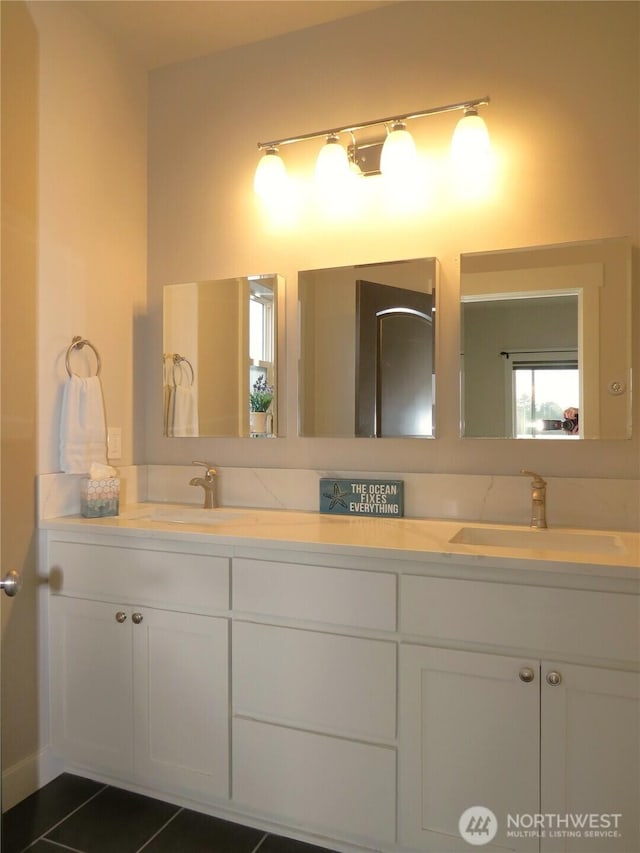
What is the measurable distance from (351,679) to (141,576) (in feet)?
2.30

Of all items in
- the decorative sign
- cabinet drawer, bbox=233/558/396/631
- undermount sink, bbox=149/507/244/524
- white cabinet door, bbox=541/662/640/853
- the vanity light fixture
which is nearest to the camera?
white cabinet door, bbox=541/662/640/853

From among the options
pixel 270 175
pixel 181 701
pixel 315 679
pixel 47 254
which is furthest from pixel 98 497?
pixel 270 175

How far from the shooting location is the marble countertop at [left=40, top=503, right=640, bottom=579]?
1.35m

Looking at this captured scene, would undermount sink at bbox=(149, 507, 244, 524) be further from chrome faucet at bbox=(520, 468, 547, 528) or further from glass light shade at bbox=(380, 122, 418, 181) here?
glass light shade at bbox=(380, 122, 418, 181)

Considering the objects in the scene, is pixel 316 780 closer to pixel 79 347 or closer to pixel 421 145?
pixel 79 347

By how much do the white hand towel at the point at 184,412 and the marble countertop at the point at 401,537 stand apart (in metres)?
0.36

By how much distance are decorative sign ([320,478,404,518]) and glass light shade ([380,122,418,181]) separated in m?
1.04

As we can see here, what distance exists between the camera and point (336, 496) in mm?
2010

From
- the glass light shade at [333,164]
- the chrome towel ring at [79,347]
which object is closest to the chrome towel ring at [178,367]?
the chrome towel ring at [79,347]

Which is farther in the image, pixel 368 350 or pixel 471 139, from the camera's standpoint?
pixel 368 350

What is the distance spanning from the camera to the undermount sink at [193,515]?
2.05m

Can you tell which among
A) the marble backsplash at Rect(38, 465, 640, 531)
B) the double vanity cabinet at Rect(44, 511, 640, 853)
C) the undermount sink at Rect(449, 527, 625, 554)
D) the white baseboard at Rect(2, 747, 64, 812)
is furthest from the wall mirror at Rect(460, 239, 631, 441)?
the white baseboard at Rect(2, 747, 64, 812)

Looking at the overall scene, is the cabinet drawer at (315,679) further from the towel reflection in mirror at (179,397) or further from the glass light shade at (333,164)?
the glass light shade at (333,164)

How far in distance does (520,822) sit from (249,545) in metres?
0.93
